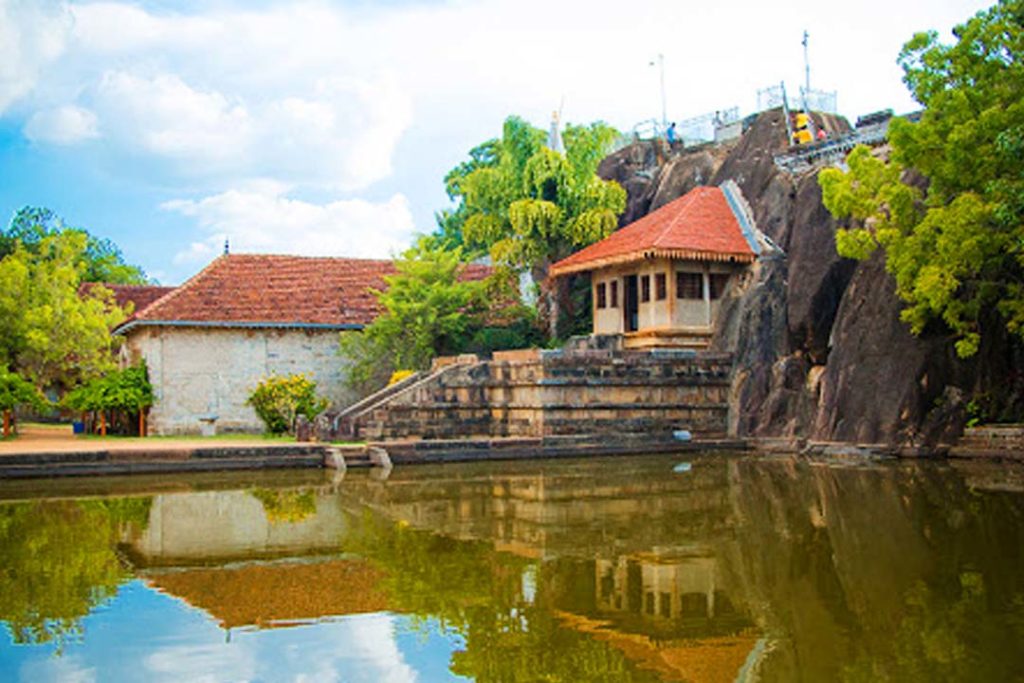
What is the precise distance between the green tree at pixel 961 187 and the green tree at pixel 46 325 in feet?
53.3

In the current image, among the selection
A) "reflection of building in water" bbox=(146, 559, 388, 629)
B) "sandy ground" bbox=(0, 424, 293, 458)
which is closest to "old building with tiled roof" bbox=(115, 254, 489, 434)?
"sandy ground" bbox=(0, 424, 293, 458)

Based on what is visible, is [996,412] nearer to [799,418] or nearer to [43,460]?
[799,418]

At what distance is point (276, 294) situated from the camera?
27.1 meters

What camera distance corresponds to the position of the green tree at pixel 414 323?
2552 centimetres

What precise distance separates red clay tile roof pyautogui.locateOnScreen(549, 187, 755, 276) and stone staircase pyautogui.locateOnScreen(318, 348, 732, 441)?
2.30 meters

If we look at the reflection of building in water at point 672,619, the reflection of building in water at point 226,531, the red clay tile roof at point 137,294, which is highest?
the red clay tile roof at point 137,294

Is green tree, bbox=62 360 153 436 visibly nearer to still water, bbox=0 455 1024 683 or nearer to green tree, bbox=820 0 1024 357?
still water, bbox=0 455 1024 683

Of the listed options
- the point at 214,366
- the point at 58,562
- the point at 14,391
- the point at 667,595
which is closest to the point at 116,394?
the point at 14,391

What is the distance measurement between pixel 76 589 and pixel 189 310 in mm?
17525

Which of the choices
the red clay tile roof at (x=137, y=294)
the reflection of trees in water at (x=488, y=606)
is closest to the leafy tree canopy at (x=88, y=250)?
the red clay tile roof at (x=137, y=294)

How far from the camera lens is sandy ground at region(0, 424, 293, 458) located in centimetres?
1843

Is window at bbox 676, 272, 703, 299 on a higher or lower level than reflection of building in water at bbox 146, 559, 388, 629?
higher

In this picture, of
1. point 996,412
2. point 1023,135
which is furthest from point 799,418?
point 1023,135

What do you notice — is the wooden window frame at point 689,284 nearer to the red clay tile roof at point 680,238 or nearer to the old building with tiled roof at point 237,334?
the red clay tile roof at point 680,238
